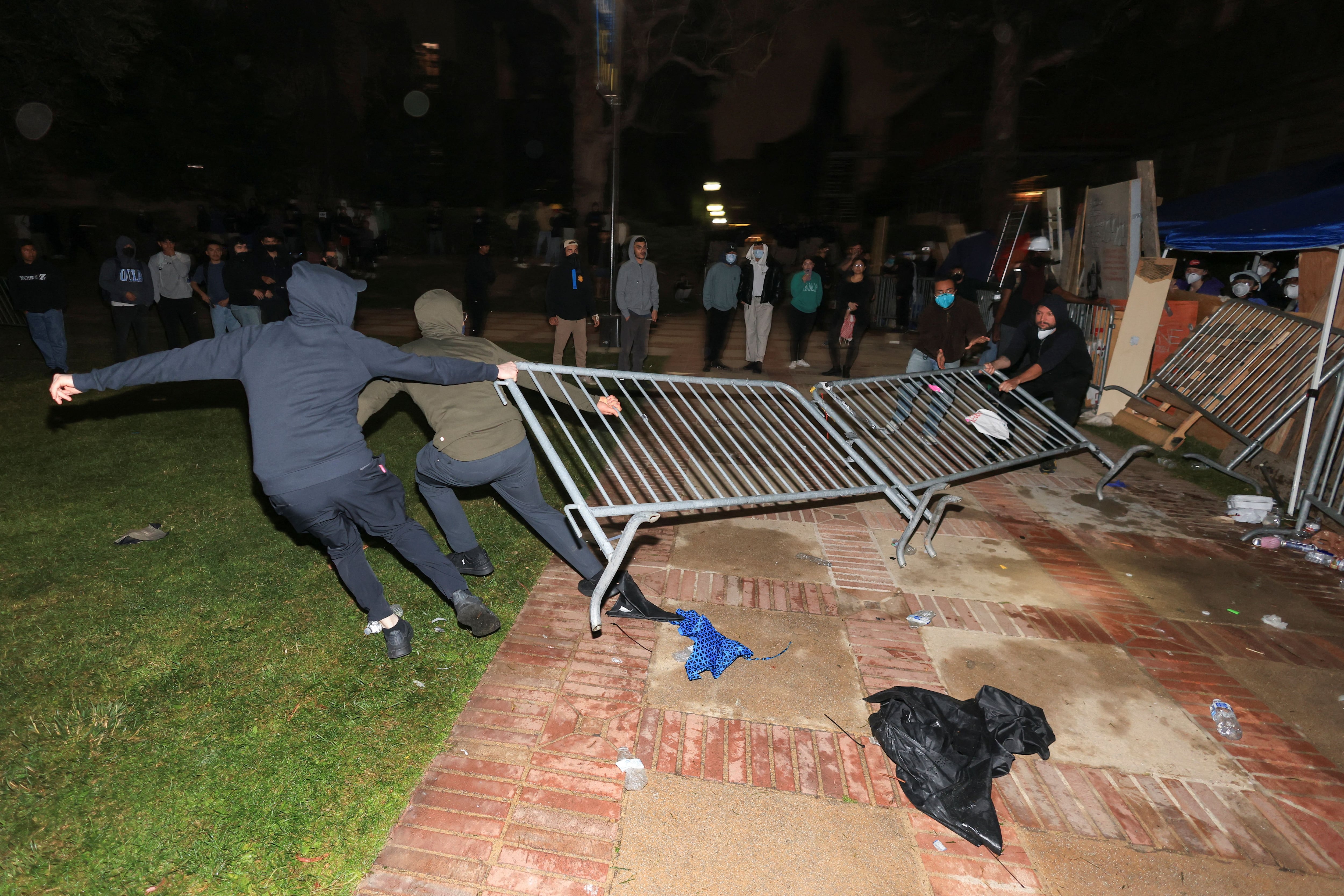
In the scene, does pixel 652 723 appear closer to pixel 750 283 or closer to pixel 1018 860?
pixel 1018 860

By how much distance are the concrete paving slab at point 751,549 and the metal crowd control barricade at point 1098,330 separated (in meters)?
5.94

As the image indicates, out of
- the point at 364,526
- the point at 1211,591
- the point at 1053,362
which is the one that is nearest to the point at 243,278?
the point at 364,526

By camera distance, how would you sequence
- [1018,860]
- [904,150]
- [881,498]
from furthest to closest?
1. [904,150]
2. [881,498]
3. [1018,860]

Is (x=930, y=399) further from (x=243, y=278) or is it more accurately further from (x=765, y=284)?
(x=243, y=278)

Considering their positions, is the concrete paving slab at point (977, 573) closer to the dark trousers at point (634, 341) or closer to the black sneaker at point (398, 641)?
the black sneaker at point (398, 641)

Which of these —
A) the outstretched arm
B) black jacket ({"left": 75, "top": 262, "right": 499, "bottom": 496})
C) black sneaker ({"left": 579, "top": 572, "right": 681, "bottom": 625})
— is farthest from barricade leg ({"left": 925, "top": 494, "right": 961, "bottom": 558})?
the outstretched arm

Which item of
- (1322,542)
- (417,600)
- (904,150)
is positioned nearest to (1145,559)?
(1322,542)

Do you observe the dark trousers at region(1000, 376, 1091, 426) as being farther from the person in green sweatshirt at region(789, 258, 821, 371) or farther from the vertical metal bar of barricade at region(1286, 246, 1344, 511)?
the person in green sweatshirt at region(789, 258, 821, 371)

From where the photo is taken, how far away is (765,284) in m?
11.0

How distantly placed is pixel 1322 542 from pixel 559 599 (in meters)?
6.39

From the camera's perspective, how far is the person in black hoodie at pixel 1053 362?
679 centimetres

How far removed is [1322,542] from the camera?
5660 mm

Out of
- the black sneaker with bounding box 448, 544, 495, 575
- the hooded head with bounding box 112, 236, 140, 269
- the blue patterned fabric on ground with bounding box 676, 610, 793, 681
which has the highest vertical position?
the hooded head with bounding box 112, 236, 140, 269

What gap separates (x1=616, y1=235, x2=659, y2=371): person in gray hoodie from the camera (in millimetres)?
9836
